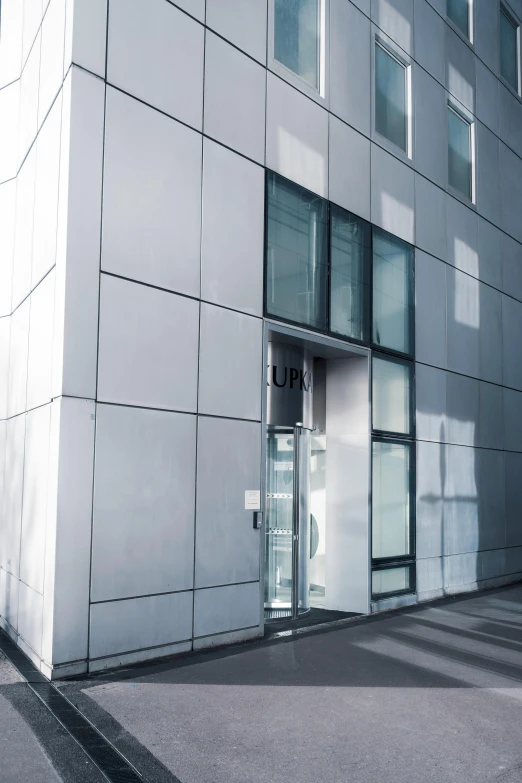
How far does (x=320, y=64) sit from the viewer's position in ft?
35.9

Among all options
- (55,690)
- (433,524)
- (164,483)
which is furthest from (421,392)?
(55,690)

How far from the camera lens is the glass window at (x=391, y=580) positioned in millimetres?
11289

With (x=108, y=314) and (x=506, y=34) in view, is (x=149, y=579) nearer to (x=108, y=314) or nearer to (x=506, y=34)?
(x=108, y=314)

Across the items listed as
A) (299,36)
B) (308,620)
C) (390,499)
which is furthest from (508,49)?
(308,620)

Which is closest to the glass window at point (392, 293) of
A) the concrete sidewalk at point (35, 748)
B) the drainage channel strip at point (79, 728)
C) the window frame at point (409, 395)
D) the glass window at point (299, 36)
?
the window frame at point (409, 395)

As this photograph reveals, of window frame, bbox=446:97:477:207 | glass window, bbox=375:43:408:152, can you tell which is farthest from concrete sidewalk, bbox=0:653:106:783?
window frame, bbox=446:97:477:207

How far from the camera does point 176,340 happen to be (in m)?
8.33

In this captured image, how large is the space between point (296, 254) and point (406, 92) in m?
4.86

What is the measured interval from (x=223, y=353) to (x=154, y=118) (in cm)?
278

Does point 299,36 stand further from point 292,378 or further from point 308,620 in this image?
point 308,620

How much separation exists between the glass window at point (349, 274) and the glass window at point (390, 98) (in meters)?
2.01

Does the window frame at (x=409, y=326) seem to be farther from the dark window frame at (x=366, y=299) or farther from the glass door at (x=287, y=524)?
the glass door at (x=287, y=524)

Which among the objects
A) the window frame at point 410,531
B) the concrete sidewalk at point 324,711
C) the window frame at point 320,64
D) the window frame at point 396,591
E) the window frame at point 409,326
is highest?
the window frame at point 320,64

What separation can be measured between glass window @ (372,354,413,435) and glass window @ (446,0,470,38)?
739 cm
